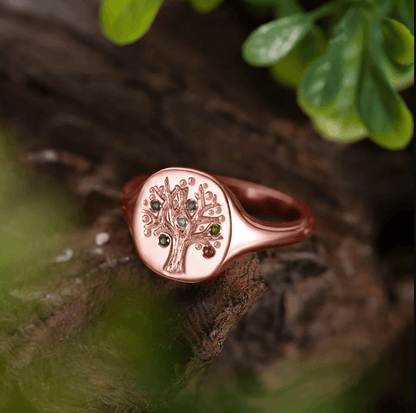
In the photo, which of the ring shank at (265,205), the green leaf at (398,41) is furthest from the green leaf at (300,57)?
the ring shank at (265,205)

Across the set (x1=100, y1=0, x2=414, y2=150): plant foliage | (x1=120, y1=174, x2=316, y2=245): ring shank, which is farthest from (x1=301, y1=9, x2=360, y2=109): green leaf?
(x1=120, y1=174, x2=316, y2=245): ring shank

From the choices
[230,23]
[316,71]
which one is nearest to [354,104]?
[316,71]

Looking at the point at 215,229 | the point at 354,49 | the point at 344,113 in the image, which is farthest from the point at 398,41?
the point at 215,229

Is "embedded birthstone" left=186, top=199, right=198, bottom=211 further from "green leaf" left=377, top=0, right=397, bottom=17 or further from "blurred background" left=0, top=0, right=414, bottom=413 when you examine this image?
"green leaf" left=377, top=0, right=397, bottom=17

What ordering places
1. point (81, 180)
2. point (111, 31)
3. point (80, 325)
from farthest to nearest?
1. point (81, 180)
2. point (111, 31)
3. point (80, 325)

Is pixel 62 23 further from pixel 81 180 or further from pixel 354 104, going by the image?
pixel 354 104

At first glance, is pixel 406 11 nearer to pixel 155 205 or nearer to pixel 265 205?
pixel 265 205

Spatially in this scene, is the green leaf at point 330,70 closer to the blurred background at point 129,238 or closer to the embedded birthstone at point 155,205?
the blurred background at point 129,238
